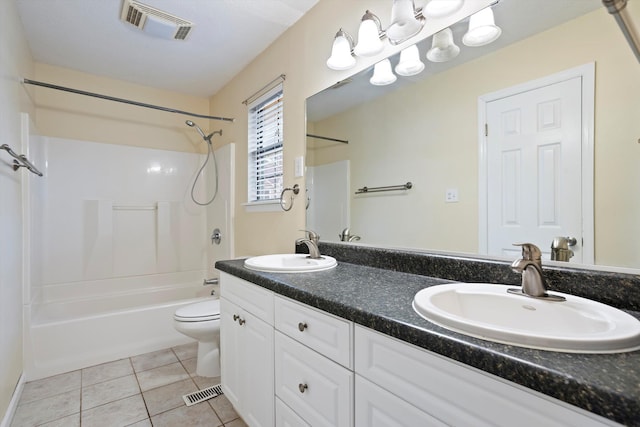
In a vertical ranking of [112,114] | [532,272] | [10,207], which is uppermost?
[112,114]

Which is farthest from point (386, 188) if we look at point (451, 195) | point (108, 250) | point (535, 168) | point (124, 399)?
point (108, 250)

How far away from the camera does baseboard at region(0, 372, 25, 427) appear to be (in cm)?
151

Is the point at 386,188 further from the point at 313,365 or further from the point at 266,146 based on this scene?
the point at 266,146

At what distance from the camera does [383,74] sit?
1.46 m

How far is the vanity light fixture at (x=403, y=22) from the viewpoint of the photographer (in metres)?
1.16

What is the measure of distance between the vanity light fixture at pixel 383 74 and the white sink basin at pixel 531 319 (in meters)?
1.02

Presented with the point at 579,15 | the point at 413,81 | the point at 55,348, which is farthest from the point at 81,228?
the point at 579,15

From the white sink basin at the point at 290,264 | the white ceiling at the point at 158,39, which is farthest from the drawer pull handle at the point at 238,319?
the white ceiling at the point at 158,39

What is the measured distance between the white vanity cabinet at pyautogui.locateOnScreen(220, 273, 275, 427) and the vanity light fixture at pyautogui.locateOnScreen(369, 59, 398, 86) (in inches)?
44.8

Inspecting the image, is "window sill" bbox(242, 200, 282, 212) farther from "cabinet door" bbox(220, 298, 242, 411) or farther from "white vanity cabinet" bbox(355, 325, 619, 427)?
"white vanity cabinet" bbox(355, 325, 619, 427)

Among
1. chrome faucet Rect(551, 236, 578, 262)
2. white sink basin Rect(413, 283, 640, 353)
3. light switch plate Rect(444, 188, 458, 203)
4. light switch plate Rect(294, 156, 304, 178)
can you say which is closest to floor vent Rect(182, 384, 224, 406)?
light switch plate Rect(294, 156, 304, 178)

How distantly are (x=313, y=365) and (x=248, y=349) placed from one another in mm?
526

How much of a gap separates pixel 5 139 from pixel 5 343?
1065mm

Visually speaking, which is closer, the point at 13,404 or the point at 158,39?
the point at 13,404
